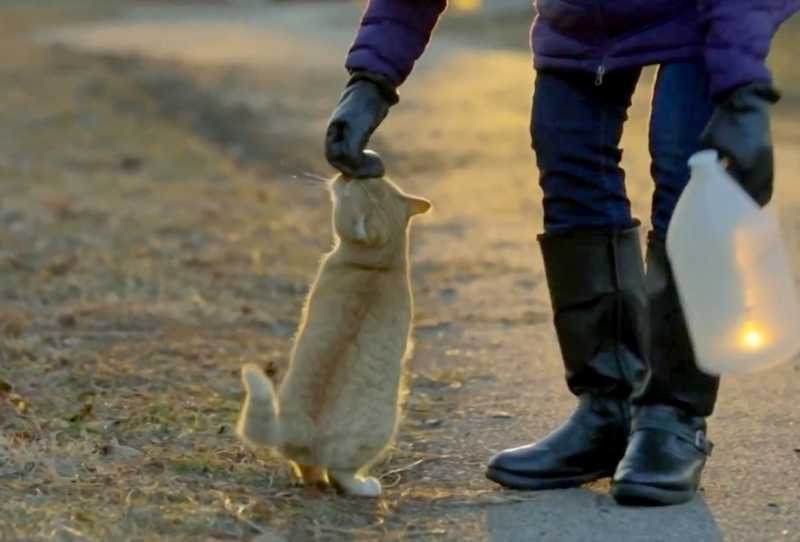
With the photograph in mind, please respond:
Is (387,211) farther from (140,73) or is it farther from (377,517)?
(140,73)

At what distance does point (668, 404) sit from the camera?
13.4ft

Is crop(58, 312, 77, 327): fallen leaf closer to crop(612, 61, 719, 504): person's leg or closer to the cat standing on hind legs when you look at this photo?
the cat standing on hind legs

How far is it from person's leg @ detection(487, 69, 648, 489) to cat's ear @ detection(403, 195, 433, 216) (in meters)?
0.34

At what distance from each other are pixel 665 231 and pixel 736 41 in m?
0.45

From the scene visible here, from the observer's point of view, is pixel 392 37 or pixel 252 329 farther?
pixel 252 329

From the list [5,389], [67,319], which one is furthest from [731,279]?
[67,319]

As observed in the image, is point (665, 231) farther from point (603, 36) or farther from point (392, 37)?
point (392, 37)

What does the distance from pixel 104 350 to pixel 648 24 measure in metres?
2.51

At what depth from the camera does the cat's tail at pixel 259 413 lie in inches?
150

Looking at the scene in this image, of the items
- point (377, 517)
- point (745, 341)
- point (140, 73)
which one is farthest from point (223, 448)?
point (140, 73)

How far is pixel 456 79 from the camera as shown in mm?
17172

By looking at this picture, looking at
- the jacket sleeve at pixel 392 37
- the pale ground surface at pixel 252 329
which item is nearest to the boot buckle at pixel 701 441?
the pale ground surface at pixel 252 329

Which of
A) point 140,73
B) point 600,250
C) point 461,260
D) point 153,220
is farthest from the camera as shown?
point 140,73

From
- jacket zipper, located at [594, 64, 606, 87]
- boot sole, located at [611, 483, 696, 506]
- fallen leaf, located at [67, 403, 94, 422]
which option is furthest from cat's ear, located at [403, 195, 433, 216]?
fallen leaf, located at [67, 403, 94, 422]
